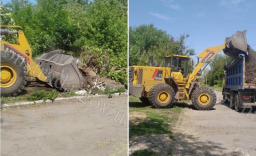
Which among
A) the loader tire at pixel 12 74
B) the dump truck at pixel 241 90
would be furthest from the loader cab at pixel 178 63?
the loader tire at pixel 12 74

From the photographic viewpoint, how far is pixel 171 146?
396 centimetres

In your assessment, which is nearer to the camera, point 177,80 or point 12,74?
point 12,74

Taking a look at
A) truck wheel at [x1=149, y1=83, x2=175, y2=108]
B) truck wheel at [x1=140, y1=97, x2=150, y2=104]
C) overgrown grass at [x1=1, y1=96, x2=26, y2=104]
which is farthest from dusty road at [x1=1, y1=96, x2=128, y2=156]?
truck wheel at [x1=140, y1=97, x2=150, y2=104]

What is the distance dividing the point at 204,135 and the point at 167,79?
14.8 ft

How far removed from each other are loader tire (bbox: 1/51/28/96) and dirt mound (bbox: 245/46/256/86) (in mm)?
7345

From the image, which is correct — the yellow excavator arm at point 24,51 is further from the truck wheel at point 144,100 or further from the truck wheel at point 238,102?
the truck wheel at point 238,102

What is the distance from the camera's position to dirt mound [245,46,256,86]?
319 inches

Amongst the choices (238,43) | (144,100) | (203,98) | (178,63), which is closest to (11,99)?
(144,100)

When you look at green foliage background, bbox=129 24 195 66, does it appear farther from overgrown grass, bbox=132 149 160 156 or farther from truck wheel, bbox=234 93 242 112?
overgrown grass, bbox=132 149 160 156

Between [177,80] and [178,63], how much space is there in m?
0.68

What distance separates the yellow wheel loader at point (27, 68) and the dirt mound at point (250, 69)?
19.1 ft

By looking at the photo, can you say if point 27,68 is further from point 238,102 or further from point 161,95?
point 238,102

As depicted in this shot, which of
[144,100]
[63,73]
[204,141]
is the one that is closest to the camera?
[204,141]

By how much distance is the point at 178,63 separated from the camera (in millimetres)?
9266
